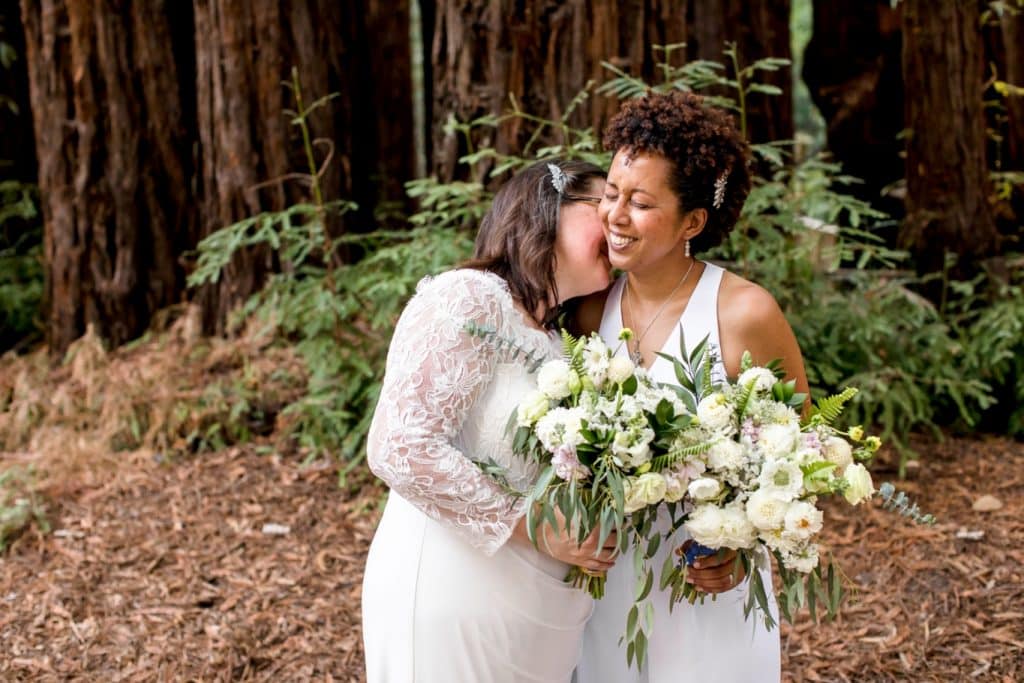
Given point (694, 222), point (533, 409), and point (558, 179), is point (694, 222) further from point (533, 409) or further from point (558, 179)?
point (533, 409)

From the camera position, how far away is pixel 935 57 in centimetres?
579

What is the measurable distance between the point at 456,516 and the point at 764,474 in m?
0.76

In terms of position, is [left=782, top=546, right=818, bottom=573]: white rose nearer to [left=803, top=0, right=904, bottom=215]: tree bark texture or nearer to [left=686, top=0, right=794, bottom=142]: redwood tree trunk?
[left=686, top=0, right=794, bottom=142]: redwood tree trunk

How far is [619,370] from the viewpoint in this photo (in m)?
2.31

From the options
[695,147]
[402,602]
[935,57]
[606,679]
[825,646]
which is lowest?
[825,646]

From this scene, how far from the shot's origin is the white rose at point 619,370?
7.57 ft

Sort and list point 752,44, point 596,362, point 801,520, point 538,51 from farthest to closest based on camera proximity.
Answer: point 752,44, point 538,51, point 596,362, point 801,520

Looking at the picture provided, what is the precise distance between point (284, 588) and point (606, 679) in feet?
6.72

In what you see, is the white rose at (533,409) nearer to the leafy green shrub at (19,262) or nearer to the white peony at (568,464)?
the white peony at (568,464)

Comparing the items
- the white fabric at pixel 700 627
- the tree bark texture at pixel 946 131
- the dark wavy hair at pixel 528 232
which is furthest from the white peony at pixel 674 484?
the tree bark texture at pixel 946 131

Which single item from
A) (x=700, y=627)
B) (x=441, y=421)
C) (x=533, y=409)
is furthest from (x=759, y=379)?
(x=700, y=627)

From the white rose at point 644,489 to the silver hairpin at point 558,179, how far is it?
3.00ft

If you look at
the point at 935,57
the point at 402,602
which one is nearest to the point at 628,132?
the point at 402,602

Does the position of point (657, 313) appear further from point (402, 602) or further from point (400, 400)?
point (402, 602)
